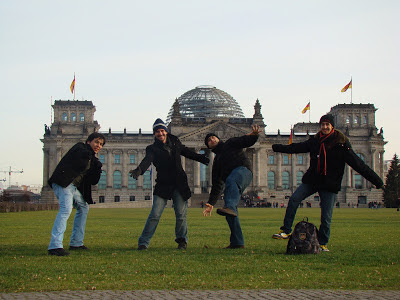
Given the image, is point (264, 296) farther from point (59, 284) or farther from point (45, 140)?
point (45, 140)

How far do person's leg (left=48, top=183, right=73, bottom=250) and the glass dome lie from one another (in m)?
105

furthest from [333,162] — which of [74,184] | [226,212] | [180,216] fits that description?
[74,184]

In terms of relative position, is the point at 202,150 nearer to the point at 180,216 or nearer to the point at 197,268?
the point at 180,216

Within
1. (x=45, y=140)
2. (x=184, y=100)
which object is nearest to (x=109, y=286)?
(x=45, y=140)

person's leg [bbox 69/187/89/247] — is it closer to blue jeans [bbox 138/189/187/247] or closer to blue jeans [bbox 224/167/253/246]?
blue jeans [bbox 138/189/187/247]

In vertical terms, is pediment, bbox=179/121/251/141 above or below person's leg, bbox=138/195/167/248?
above

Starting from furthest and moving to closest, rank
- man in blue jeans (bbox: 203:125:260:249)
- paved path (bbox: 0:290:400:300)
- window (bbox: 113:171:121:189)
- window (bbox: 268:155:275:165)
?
window (bbox: 268:155:275:165)
window (bbox: 113:171:121:189)
man in blue jeans (bbox: 203:125:260:249)
paved path (bbox: 0:290:400:300)

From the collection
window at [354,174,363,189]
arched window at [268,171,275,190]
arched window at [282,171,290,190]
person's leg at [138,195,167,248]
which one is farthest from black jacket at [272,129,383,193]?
window at [354,174,363,189]

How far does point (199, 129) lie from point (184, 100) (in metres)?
17.7

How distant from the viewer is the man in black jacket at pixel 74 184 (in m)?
12.8

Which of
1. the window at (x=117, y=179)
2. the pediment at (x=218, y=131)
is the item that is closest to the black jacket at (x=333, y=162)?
the pediment at (x=218, y=131)

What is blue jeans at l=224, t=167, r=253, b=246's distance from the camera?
13.7 metres

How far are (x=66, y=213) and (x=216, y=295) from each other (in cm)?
573

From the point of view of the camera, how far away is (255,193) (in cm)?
10500
